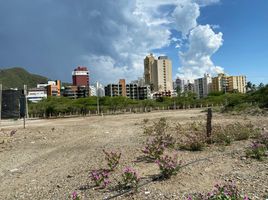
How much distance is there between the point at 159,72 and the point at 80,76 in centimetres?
4187

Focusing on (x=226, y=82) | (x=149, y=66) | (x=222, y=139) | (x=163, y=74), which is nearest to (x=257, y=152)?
(x=222, y=139)

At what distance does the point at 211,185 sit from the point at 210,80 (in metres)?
147

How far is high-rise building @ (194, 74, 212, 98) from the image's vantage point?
147375mm

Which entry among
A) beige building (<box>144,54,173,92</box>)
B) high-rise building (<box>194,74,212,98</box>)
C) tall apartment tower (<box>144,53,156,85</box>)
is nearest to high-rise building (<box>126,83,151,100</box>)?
beige building (<box>144,54,173,92</box>)

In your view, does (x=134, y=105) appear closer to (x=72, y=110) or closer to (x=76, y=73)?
(x=72, y=110)

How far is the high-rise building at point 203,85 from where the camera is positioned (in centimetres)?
14738

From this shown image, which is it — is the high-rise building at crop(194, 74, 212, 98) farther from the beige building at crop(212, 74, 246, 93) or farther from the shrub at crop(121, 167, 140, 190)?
the shrub at crop(121, 167, 140, 190)

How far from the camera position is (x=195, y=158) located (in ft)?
21.7

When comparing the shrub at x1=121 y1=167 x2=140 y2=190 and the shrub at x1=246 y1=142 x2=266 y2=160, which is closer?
the shrub at x1=121 y1=167 x2=140 y2=190

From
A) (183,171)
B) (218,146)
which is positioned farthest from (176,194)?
(218,146)

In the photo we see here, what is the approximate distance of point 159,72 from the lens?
14475cm

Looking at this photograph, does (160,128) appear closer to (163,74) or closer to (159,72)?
(159,72)

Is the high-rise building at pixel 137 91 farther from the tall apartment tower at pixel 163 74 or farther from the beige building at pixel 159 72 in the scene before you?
the tall apartment tower at pixel 163 74

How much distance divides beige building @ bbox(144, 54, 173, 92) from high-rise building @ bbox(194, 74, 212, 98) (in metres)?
16.2
